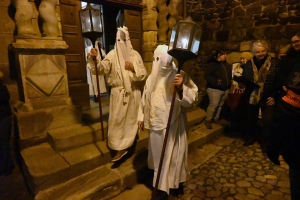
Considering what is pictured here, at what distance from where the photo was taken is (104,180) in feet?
8.39

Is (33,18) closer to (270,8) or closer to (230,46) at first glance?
(230,46)

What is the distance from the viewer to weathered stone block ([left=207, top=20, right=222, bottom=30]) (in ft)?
17.1

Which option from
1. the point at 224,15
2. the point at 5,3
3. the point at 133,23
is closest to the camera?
the point at 5,3

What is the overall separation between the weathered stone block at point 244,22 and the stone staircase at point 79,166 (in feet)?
11.8

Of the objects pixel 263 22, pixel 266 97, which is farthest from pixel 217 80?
pixel 263 22

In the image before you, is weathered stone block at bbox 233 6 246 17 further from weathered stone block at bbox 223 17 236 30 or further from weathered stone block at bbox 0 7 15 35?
weathered stone block at bbox 0 7 15 35

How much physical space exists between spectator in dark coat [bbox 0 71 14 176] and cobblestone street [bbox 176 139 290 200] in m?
2.35

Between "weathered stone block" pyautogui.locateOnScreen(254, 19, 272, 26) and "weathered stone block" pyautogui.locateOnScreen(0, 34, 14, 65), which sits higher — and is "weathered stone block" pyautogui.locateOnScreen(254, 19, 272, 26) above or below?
above

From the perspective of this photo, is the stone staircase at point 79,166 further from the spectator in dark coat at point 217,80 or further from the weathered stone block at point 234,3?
the weathered stone block at point 234,3

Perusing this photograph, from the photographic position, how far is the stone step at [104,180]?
235 cm

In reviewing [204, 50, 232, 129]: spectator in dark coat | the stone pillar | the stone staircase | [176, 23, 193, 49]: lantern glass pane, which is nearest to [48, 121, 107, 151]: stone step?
the stone staircase

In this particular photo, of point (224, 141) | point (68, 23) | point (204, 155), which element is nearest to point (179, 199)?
point (204, 155)

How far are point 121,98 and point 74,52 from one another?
178cm

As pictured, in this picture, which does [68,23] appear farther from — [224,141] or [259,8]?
[259,8]
